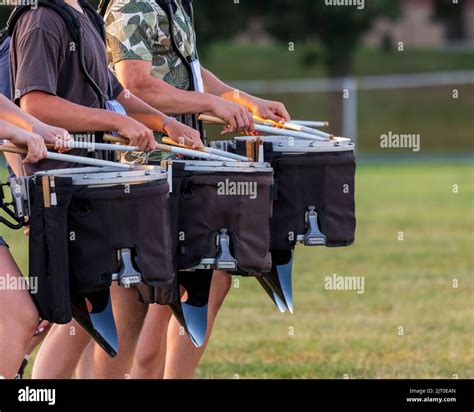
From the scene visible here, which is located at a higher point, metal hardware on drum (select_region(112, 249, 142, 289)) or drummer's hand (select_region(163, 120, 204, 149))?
drummer's hand (select_region(163, 120, 204, 149))

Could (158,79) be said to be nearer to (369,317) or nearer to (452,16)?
(369,317)

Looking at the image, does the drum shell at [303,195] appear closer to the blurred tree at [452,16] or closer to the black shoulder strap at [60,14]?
the black shoulder strap at [60,14]

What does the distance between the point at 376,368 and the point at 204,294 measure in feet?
8.97

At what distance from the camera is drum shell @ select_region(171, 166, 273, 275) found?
18.5ft

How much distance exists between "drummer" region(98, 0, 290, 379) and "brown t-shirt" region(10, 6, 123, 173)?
39cm

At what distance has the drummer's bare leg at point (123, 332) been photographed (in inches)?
250

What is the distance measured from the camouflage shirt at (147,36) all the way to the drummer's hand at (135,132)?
71 cm

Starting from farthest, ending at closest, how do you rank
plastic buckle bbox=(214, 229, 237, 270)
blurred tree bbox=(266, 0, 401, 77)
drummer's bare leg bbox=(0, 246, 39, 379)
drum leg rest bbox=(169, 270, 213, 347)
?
1. blurred tree bbox=(266, 0, 401, 77)
2. drum leg rest bbox=(169, 270, 213, 347)
3. plastic buckle bbox=(214, 229, 237, 270)
4. drummer's bare leg bbox=(0, 246, 39, 379)

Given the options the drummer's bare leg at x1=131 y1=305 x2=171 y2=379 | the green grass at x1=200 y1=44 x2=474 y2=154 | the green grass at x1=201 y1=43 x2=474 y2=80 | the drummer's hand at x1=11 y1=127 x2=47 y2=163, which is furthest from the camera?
the green grass at x1=201 y1=43 x2=474 y2=80

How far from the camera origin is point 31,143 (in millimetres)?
5035

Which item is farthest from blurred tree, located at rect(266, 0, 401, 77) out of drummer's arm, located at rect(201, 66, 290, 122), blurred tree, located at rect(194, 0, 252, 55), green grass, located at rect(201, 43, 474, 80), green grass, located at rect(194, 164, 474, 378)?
drummer's arm, located at rect(201, 66, 290, 122)

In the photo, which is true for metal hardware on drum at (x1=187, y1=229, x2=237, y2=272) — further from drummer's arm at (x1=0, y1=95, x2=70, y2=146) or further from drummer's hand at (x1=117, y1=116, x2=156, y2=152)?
drummer's arm at (x1=0, y1=95, x2=70, y2=146)

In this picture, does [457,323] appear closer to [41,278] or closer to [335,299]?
[335,299]
